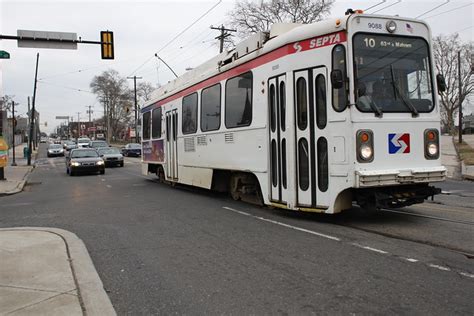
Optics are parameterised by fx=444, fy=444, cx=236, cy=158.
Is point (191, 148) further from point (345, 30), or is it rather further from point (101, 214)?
point (345, 30)

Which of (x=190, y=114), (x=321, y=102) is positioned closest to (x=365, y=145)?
(x=321, y=102)

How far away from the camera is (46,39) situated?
19.3m

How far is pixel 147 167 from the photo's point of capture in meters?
18.2

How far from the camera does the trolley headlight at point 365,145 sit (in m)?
7.06

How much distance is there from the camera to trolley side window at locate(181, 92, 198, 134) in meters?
12.5

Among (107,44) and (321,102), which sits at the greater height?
(107,44)

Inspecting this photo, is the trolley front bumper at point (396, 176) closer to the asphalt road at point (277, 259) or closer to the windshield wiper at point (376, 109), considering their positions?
the asphalt road at point (277, 259)

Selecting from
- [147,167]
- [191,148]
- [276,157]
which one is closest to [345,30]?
[276,157]

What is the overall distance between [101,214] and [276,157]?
4.42 m

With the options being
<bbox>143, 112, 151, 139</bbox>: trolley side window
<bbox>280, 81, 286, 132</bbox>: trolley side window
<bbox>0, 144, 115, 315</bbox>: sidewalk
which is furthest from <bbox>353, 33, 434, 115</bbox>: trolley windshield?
<bbox>143, 112, 151, 139</bbox>: trolley side window

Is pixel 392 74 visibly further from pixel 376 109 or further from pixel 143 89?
pixel 143 89

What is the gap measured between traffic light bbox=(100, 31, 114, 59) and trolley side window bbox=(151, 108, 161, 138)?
5.40 meters

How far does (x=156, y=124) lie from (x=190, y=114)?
390cm

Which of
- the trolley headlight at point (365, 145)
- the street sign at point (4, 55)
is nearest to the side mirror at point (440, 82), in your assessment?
the trolley headlight at point (365, 145)
